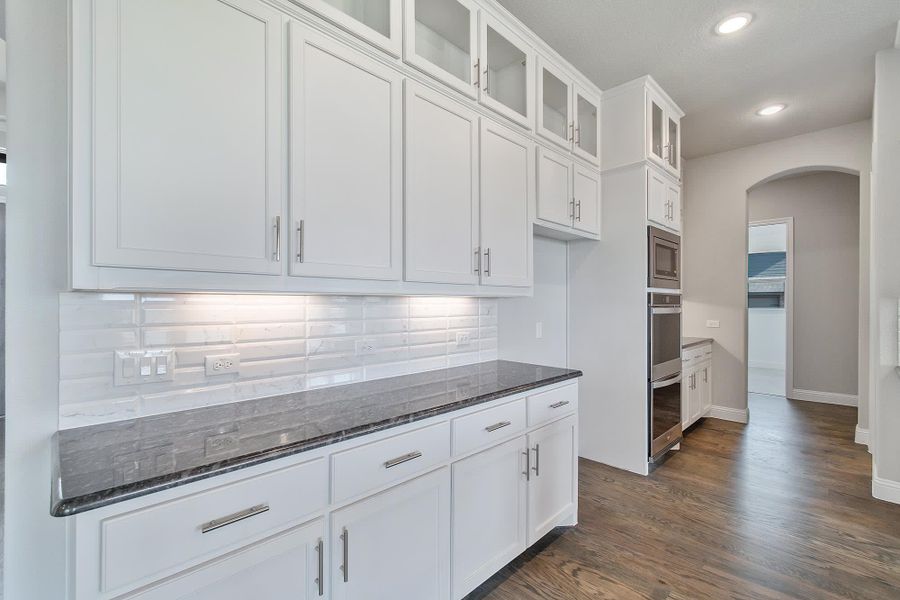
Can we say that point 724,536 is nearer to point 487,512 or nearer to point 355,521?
point 487,512

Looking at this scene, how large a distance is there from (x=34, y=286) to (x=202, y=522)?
0.88 meters

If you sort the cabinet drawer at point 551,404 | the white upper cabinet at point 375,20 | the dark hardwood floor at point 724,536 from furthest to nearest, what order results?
1. the cabinet drawer at point 551,404
2. the dark hardwood floor at point 724,536
3. the white upper cabinet at point 375,20

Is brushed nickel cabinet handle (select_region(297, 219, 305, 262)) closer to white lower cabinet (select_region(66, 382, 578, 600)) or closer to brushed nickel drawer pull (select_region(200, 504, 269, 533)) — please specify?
white lower cabinet (select_region(66, 382, 578, 600))

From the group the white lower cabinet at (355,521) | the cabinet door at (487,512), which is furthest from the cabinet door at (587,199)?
the cabinet door at (487,512)

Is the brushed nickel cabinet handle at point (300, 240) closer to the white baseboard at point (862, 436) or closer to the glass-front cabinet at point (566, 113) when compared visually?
the glass-front cabinet at point (566, 113)

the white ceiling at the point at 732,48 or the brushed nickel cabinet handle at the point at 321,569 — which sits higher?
the white ceiling at the point at 732,48

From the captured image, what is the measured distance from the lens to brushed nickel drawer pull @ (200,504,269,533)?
1.01 metres

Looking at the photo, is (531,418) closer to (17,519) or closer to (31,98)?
(17,519)

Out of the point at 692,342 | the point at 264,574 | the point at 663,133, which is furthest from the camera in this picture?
the point at 692,342

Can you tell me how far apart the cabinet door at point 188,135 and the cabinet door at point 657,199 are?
264cm

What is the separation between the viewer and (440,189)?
194 cm

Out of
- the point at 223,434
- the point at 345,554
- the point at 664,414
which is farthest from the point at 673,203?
the point at 223,434

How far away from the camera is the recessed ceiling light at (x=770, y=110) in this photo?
11.5 feet

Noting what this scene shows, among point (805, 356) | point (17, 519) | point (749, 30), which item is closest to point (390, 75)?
point (17, 519)
